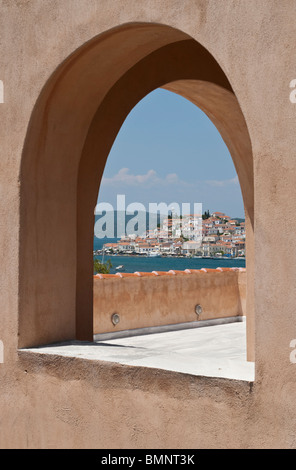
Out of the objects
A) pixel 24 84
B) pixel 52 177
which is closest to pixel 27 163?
pixel 52 177

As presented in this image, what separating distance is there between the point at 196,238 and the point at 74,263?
118542 mm

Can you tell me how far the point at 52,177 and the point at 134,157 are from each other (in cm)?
13797

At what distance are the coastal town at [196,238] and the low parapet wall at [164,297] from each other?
9514cm

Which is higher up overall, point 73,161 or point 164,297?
point 73,161

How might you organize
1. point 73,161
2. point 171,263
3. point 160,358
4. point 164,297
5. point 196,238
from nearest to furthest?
point 160,358 → point 73,161 → point 164,297 → point 196,238 → point 171,263

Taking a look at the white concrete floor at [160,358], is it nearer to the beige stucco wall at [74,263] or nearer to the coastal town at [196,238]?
the beige stucco wall at [74,263]

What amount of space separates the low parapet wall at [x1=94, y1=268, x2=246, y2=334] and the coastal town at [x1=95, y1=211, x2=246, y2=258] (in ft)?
312

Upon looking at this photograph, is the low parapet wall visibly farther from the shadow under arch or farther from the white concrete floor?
the white concrete floor

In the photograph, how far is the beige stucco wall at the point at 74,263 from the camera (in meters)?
3.96

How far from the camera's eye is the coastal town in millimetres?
114875

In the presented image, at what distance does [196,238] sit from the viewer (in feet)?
407

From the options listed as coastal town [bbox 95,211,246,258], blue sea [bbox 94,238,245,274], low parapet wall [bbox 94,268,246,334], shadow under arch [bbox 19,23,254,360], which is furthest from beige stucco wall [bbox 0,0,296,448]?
blue sea [bbox 94,238,245,274]

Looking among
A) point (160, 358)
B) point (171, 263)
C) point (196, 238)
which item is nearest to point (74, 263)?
point (160, 358)

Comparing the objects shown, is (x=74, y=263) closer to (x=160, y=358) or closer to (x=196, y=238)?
(x=160, y=358)
